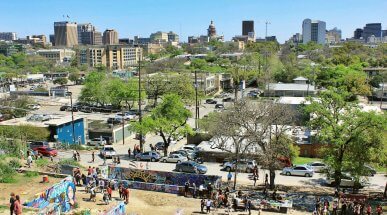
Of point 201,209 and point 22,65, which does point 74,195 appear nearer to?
point 201,209

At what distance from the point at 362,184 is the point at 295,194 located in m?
6.44

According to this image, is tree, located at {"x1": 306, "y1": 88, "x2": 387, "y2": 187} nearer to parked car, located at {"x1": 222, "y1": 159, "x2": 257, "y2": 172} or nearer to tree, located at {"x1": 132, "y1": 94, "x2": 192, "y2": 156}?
parked car, located at {"x1": 222, "y1": 159, "x2": 257, "y2": 172}

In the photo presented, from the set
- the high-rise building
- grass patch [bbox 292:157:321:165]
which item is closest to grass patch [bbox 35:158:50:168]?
grass patch [bbox 292:157:321:165]

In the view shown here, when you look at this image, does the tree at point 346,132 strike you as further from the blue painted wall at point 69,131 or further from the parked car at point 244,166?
the blue painted wall at point 69,131

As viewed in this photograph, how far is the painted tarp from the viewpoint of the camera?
30.6m

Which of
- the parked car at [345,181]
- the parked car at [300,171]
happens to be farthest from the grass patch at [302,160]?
the parked car at [345,181]

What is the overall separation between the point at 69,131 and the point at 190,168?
18.5 metres

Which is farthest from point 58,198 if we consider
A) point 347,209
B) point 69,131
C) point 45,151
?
point 69,131

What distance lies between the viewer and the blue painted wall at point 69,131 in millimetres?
46125

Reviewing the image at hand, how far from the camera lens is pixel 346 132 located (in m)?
28.8

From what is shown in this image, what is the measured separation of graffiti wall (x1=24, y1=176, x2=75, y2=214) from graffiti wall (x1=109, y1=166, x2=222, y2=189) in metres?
6.43

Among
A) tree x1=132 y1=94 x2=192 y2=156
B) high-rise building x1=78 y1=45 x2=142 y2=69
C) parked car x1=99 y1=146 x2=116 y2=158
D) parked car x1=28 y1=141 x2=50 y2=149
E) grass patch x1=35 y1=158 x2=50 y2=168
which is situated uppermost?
high-rise building x1=78 y1=45 x2=142 y2=69

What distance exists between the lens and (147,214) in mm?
25359

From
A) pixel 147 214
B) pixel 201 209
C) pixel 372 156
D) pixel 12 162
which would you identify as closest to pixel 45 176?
pixel 12 162
